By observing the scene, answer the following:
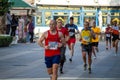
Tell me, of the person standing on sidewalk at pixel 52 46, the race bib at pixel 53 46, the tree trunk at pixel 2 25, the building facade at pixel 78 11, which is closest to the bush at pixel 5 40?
the tree trunk at pixel 2 25

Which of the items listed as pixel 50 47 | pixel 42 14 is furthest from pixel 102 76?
pixel 42 14

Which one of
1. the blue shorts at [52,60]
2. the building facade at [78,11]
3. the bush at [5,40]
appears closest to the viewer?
the blue shorts at [52,60]

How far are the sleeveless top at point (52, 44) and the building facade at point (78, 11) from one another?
1954 inches

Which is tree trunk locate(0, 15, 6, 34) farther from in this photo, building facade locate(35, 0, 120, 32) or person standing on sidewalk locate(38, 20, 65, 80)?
building facade locate(35, 0, 120, 32)

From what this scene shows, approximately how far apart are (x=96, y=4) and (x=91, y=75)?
48.9m

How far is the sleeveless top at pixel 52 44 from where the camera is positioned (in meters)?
12.3

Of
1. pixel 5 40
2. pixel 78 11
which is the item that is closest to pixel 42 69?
pixel 5 40

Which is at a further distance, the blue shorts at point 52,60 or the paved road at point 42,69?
the paved road at point 42,69

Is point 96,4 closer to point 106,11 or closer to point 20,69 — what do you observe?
point 106,11

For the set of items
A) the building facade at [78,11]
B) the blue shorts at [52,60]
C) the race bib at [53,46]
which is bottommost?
the building facade at [78,11]

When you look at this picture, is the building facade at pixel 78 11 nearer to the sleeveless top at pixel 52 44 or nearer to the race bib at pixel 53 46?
the sleeveless top at pixel 52 44

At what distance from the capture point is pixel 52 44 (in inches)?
486

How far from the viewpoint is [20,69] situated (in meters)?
17.8

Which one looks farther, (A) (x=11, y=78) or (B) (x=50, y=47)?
(A) (x=11, y=78)
